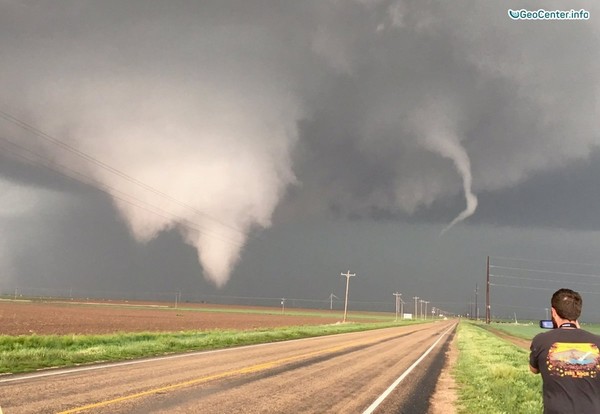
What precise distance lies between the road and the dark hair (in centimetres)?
671

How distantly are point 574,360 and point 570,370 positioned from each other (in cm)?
9

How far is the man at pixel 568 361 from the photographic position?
4.14 metres

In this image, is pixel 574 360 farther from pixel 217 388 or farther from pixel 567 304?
pixel 217 388

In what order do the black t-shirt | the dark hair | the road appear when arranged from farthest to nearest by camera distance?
the road, the dark hair, the black t-shirt

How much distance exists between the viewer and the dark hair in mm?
4363

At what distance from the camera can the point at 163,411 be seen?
9039mm

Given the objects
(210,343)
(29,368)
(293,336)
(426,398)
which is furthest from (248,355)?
(293,336)

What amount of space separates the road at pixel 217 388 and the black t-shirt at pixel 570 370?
255 inches

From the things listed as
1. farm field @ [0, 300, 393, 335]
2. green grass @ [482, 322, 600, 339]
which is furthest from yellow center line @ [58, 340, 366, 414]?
green grass @ [482, 322, 600, 339]

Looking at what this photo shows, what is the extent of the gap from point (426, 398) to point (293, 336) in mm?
27483

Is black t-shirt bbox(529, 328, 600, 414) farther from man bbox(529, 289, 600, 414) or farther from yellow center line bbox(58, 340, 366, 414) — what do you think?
yellow center line bbox(58, 340, 366, 414)

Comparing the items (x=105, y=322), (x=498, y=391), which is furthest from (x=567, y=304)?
(x=105, y=322)

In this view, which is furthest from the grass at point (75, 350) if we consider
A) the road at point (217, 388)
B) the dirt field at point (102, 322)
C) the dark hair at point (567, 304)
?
the dirt field at point (102, 322)

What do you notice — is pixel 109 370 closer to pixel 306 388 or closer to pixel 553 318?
pixel 306 388
